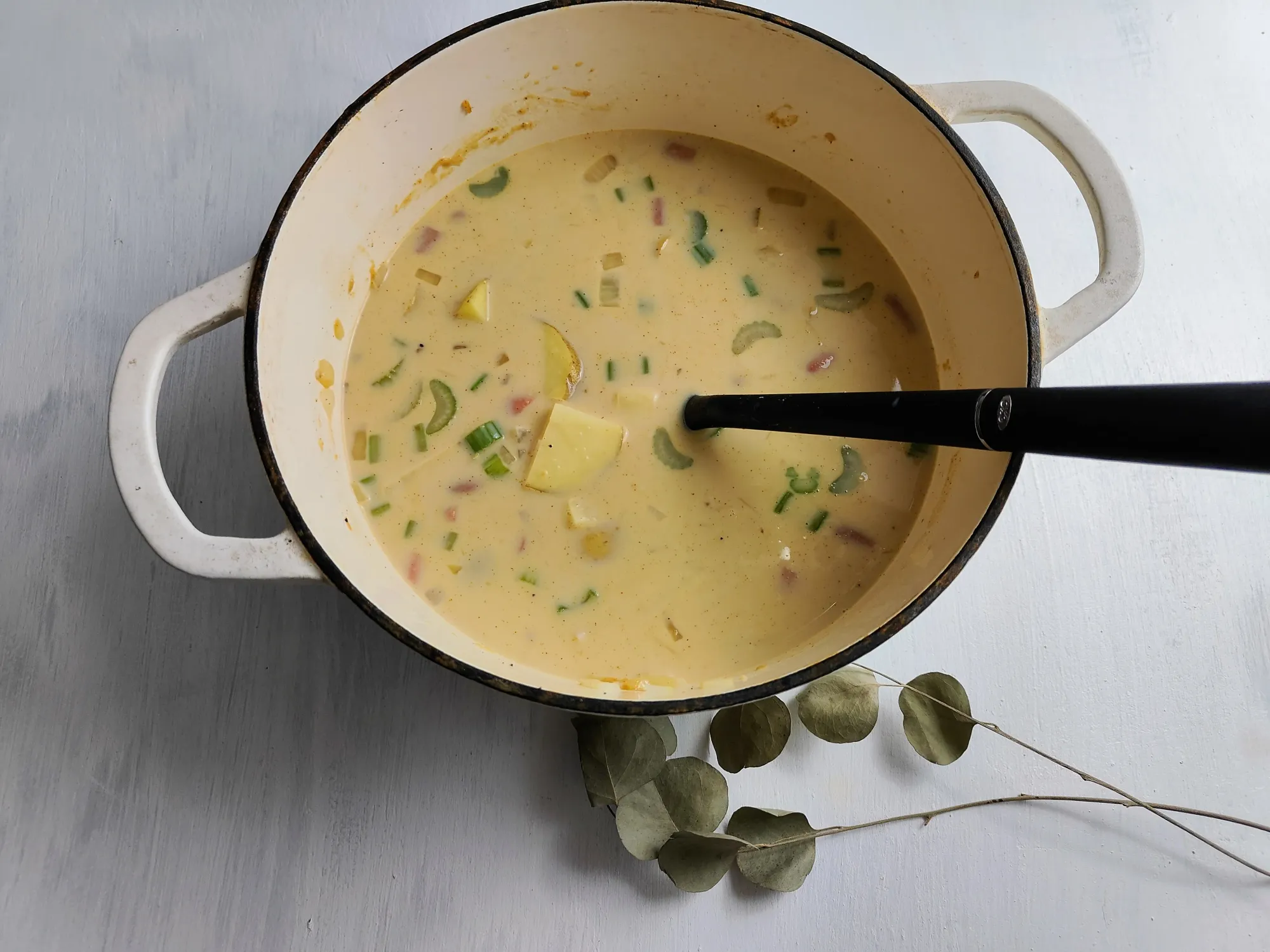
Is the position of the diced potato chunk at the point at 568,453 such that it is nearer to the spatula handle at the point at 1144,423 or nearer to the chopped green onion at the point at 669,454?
the chopped green onion at the point at 669,454

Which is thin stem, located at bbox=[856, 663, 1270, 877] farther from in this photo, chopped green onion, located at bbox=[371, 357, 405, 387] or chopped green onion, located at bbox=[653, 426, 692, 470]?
chopped green onion, located at bbox=[371, 357, 405, 387]

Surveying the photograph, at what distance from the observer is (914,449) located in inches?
50.1

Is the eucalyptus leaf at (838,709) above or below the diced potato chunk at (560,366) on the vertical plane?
below

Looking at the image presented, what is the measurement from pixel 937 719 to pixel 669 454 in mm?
493

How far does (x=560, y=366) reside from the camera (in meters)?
1.26

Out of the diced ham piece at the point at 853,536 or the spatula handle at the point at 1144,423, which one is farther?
the diced ham piece at the point at 853,536

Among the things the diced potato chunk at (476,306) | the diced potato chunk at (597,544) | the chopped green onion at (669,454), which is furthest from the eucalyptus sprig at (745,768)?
the diced potato chunk at (476,306)

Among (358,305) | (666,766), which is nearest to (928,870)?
(666,766)

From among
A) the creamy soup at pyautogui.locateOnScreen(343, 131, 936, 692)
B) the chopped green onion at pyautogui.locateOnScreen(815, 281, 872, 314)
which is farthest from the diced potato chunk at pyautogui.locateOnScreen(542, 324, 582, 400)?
the chopped green onion at pyautogui.locateOnScreen(815, 281, 872, 314)

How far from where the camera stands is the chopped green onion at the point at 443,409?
1245 millimetres

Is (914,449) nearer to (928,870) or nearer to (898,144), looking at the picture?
(898,144)

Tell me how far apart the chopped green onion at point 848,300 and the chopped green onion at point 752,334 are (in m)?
0.08

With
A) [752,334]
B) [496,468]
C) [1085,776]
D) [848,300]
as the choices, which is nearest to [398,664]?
[496,468]

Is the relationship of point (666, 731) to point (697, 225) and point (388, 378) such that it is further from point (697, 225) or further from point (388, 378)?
point (697, 225)
